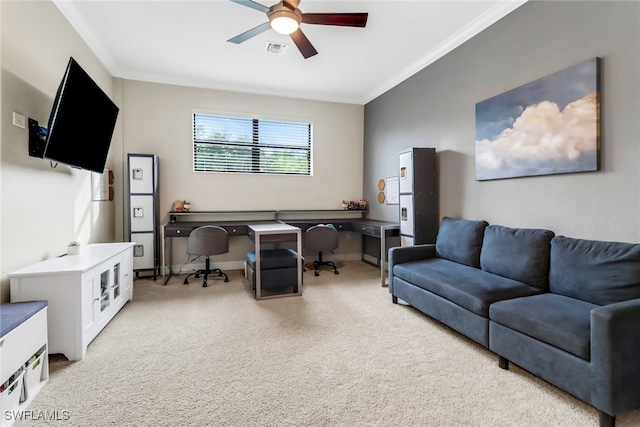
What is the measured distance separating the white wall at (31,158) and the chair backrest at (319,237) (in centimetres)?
268

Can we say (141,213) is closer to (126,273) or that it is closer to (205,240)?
(205,240)

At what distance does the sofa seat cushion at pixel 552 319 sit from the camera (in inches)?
64.0

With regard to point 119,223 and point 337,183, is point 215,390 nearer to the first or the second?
point 119,223

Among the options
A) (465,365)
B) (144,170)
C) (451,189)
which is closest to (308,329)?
(465,365)

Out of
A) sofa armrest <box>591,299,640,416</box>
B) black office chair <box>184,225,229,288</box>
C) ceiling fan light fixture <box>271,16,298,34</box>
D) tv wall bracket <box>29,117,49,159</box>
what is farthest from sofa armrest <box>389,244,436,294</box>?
tv wall bracket <box>29,117,49,159</box>

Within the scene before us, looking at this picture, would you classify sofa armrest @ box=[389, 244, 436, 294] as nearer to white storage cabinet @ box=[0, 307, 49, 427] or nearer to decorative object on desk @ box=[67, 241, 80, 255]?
white storage cabinet @ box=[0, 307, 49, 427]

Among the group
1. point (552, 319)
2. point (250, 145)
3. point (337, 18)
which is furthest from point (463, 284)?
point (250, 145)

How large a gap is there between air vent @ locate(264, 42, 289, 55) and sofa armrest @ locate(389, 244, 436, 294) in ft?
8.86

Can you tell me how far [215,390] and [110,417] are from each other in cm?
53

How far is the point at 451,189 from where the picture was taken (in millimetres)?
Answer: 3648

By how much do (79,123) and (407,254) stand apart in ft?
11.0

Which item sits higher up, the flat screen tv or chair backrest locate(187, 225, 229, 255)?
the flat screen tv

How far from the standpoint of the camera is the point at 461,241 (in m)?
3.10

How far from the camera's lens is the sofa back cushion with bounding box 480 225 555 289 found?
92.8 inches
